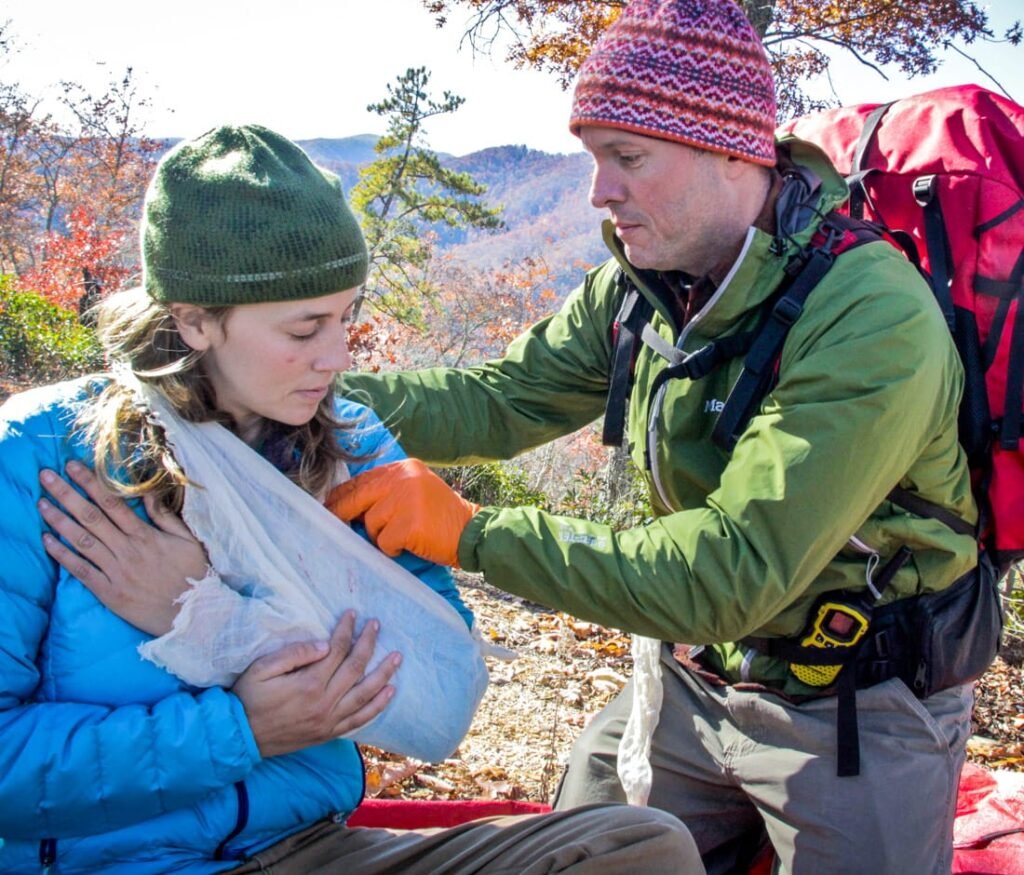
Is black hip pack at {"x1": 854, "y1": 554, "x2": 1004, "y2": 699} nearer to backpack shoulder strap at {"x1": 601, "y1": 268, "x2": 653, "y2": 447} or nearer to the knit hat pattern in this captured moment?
backpack shoulder strap at {"x1": 601, "y1": 268, "x2": 653, "y2": 447}

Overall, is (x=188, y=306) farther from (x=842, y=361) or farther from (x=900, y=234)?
(x=900, y=234)

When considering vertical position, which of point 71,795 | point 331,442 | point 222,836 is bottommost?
point 222,836

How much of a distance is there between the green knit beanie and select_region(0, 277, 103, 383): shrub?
11.5 meters

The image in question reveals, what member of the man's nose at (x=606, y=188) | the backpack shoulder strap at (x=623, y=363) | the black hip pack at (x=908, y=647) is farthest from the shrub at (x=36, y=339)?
the black hip pack at (x=908, y=647)

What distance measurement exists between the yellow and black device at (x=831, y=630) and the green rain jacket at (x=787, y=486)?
4 cm

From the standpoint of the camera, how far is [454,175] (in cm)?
2200

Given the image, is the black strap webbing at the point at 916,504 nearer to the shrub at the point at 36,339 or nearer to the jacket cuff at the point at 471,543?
the jacket cuff at the point at 471,543

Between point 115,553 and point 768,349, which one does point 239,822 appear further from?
point 768,349

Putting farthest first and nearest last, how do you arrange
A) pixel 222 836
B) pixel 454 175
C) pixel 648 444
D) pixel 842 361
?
pixel 454 175 → pixel 648 444 → pixel 842 361 → pixel 222 836

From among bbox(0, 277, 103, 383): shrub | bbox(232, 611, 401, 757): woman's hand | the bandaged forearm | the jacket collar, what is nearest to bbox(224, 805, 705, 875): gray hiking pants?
bbox(232, 611, 401, 757): woman's hand

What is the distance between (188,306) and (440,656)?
964 mm

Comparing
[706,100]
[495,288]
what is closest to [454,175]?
[495,288]

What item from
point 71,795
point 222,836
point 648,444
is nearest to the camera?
point 71,795

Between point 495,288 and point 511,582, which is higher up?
point 511,582
